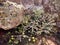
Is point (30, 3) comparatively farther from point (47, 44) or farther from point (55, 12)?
point (47, 44)

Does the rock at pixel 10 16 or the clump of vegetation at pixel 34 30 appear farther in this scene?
the clump of vegetation at pixel 34 30

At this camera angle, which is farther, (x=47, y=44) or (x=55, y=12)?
(x=55, y=12)

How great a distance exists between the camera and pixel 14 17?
3.26 metres

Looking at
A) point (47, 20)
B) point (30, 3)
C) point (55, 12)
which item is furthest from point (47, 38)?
point (30, 3)

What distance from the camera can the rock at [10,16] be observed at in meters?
3.20

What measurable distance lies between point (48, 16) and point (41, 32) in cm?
42

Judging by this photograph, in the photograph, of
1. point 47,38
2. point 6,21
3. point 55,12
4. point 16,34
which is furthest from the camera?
point 55,12

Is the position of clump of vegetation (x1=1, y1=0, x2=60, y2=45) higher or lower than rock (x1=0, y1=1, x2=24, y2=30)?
lower

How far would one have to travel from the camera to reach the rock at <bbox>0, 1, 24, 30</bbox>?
3197 mm

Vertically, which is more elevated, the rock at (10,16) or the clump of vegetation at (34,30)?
the rock at (10,16)

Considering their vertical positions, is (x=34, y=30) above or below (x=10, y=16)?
below

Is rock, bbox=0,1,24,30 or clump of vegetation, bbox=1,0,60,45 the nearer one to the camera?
rock, bbox=0,1,24,30

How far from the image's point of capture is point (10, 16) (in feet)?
10.6

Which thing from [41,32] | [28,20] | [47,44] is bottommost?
[47,44]
